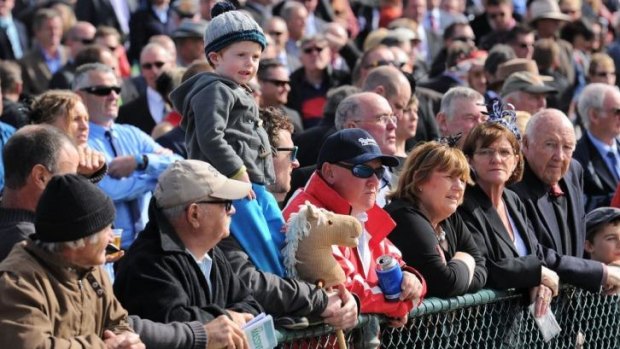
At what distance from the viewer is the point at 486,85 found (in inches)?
508

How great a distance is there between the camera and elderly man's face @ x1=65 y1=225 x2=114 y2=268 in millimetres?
4746

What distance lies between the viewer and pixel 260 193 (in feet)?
21.2

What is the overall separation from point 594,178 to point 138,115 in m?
3.83

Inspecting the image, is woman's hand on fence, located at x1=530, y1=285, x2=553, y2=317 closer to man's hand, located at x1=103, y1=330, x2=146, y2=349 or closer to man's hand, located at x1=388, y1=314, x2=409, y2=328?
man's hand, located at x1=388, y1=314, x2=409, y2=328

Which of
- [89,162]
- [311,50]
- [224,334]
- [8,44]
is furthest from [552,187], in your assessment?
[8,44]

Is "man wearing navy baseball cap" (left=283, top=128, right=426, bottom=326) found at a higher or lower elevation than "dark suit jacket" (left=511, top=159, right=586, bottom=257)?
higher

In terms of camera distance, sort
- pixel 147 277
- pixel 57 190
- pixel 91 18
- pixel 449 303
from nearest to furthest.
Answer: pixel 57 190 < pixel 147 277 < pixel 449 303 < pixel 91 18

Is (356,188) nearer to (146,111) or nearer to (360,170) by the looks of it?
(360,170)

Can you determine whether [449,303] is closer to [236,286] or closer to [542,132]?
[236,286]

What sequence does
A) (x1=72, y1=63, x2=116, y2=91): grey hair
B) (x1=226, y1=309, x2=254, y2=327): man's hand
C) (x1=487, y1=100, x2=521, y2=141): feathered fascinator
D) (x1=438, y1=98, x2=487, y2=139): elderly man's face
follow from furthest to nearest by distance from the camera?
1. (x1=438, y1=98, x2=487, y2=139): elderly man's face
2. (x1=72, y1=63, x2=116, y2=91): grey hair
3. (x1=487, y1=100, x2=521, y2=141): feathered fascinator
4. (x1=226, y1=309, x2=254, y2=327): man's hand

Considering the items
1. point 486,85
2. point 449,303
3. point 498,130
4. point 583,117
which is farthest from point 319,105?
point 449,303

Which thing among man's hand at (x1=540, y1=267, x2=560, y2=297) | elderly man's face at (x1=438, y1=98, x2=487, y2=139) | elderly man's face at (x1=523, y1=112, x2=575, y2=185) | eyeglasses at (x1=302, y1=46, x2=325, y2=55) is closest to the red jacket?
man's hand at (x1=540, y1=267, x2=560, y2=297)

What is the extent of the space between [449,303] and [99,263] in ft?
7.01

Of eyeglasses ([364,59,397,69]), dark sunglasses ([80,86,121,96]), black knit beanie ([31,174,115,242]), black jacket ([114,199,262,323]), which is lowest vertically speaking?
eyeglasses ([364,59,397,69])
